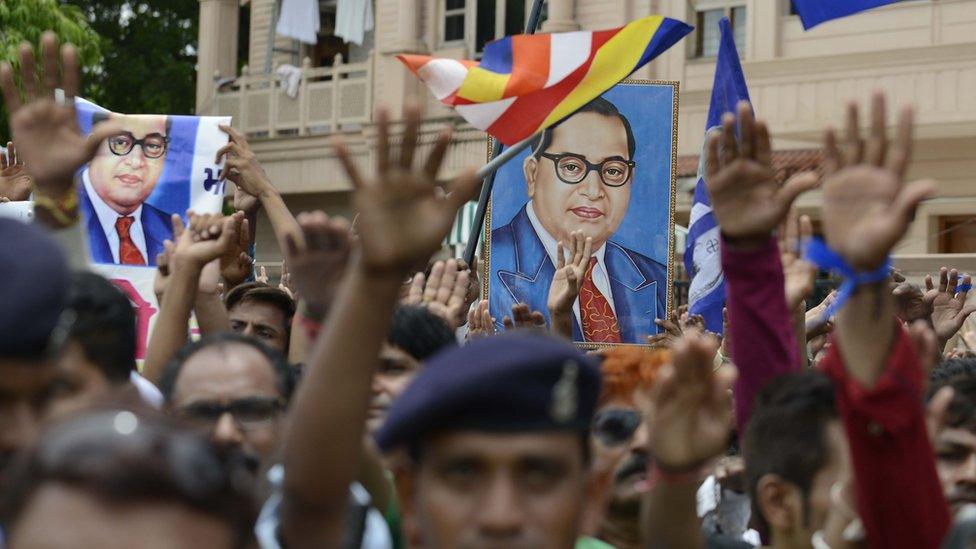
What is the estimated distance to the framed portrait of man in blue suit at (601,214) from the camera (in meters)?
8.02

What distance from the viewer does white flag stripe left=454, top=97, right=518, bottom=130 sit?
6.74 meters

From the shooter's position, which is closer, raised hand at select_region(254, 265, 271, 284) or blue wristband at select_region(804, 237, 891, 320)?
blue wristband at select_region(804, 237, 891, 320)

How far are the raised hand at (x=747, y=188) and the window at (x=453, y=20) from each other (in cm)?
2024

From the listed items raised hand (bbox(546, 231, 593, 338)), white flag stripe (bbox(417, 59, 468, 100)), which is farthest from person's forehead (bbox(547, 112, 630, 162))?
raised hand (bbox(546, 231, 593, 338))

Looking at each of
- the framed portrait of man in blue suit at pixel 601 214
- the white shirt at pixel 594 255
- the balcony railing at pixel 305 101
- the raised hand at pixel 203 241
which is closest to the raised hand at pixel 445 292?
the raised hand at pixel 203 241

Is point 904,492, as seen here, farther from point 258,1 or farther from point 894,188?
point 258,1

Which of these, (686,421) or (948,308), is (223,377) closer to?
(686,421)

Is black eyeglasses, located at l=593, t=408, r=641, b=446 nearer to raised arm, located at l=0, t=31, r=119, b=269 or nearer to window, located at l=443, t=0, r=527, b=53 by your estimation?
raised arm, located at l=0, t=31, r=119, b=269

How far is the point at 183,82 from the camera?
2703cm

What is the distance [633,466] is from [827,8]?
13.0 ft

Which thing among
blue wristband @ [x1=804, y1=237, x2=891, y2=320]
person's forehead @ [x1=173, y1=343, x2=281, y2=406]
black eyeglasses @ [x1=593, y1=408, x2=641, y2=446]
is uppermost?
blue wristband @ [x1=804, y1=237, x2=891, y2=320]

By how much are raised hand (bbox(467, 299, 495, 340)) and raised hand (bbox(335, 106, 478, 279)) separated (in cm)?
316

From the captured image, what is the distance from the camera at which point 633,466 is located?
3.40 meters

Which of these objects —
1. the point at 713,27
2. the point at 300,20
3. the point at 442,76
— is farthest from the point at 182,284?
the point at 300,20
